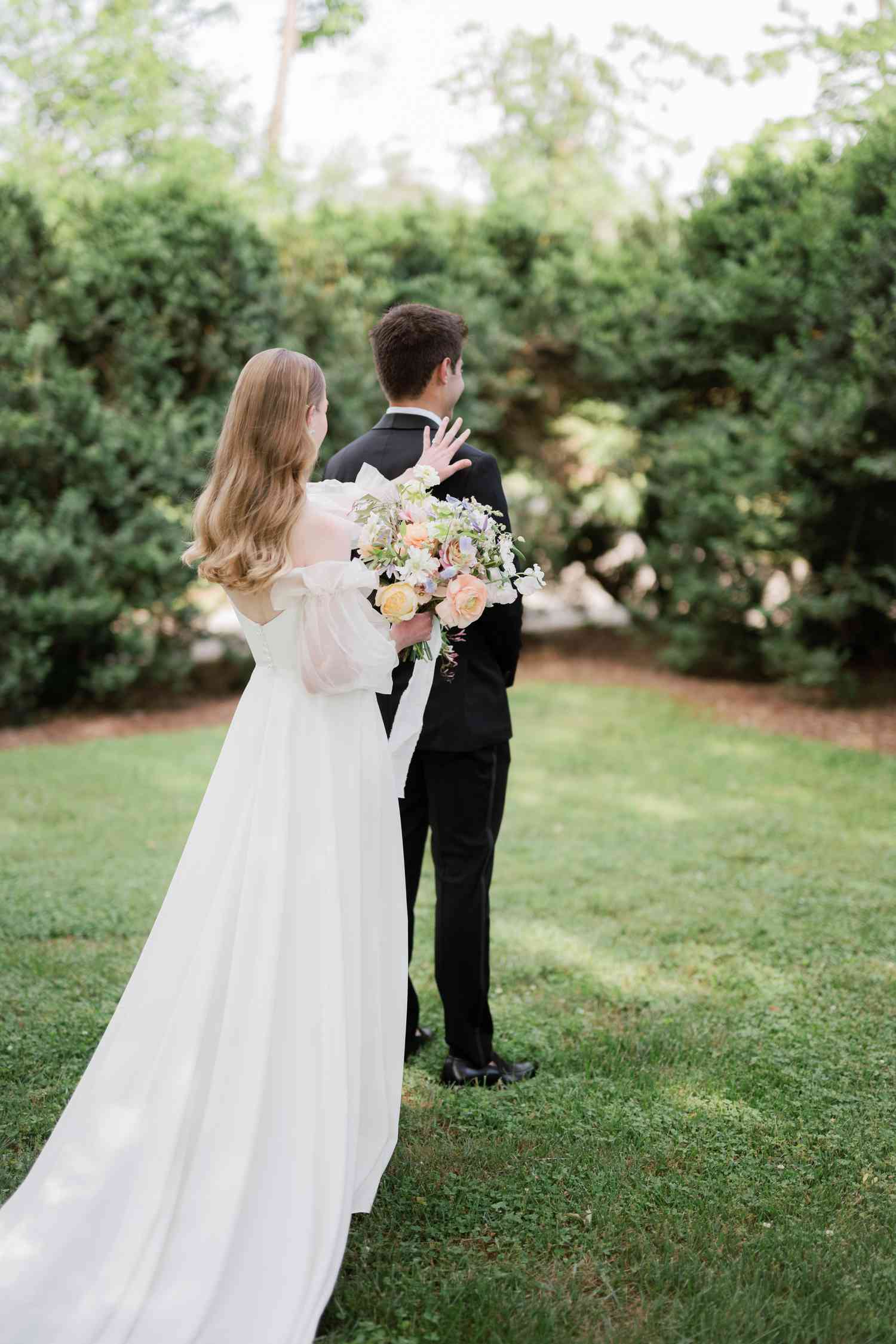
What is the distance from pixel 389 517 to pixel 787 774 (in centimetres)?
557

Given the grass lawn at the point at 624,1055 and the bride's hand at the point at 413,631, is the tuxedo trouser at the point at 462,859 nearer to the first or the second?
the grass lawn at the point at 624,1055

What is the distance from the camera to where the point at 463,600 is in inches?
113

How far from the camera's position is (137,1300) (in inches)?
93.7

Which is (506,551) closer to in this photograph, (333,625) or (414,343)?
(333,625)

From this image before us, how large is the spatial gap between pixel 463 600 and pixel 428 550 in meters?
0.16

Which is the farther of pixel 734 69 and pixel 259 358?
pixel 734 69

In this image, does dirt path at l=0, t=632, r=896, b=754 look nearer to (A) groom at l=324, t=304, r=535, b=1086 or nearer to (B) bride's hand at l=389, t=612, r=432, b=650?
(A) groom at l=324, t=304, r=535, b=1086

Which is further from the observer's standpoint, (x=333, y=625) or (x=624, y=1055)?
(x=624, y=1055)

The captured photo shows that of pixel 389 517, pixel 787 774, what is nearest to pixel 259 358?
pixel 389 517

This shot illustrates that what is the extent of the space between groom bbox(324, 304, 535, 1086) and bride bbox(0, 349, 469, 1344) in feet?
1.72

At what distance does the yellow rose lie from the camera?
2824 mm

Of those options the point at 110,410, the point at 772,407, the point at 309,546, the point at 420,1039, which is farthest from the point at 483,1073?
the point at 772,407

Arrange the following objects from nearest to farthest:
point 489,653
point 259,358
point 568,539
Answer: point 259,358 < point 489,653 < point 568,539

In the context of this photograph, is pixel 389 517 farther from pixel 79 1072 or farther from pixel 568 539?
pixel 568 539
